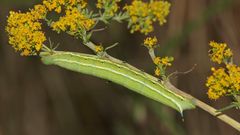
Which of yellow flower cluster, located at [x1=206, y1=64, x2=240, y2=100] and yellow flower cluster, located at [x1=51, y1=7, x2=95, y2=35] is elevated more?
yellow flower cluster, located at [x1=51, y1=7, x2=95, y2=35]

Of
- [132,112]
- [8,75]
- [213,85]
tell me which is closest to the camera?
[213,85]

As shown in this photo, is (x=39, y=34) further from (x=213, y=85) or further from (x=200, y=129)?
(x=200, y=129)

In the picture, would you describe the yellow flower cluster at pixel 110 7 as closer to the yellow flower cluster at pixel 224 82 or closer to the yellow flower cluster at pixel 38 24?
the yellow flower cluster at pixel 38 24

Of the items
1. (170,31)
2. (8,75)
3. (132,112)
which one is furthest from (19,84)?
(170,31)

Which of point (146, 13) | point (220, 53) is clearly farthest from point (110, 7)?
point (220, 53)

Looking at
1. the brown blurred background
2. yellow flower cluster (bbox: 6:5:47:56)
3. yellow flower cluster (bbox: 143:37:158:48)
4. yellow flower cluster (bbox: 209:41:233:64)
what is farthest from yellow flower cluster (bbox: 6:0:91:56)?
the brown blurred background

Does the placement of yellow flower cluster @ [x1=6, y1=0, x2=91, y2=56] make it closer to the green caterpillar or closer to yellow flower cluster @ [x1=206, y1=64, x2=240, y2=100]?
A: the green caterpillar

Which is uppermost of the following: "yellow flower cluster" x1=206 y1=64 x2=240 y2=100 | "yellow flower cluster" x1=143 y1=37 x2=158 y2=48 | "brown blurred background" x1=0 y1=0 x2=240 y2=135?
"brown blurred background" x1=0 y1=0 x2=240 y2=135
